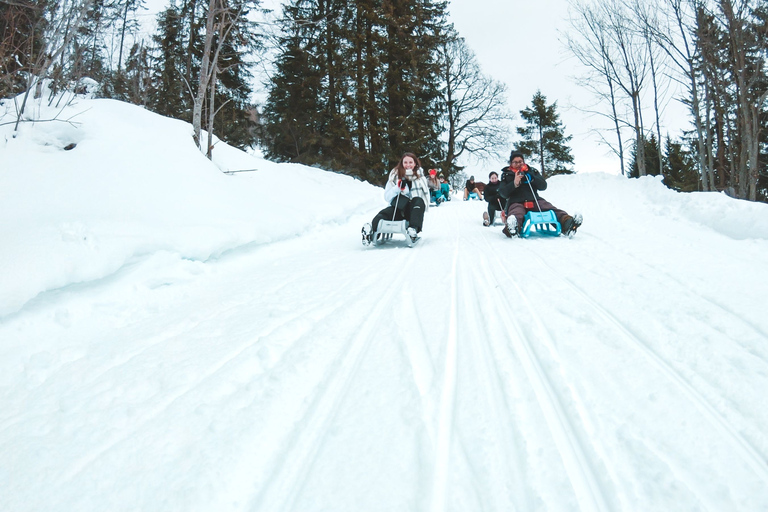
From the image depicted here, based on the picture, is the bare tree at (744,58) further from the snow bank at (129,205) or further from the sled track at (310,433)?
the sled track at (310,433)

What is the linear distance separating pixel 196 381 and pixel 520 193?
579 cm

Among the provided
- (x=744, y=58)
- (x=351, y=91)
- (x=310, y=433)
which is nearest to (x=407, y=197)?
(x=310, y=433)

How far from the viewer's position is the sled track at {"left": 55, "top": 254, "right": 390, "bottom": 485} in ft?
4.78

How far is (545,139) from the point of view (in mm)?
34094

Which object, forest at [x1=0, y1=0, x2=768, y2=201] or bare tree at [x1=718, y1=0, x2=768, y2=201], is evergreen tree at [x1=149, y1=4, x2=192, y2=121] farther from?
bare tree at [x1=718, y1=0, x2=768, y2=201]

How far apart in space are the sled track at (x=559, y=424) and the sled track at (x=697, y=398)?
17.2 inches

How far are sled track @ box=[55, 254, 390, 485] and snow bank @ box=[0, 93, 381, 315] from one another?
112cm

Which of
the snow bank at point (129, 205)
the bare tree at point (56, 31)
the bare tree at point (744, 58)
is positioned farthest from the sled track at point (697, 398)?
the bare tree at point (744, 58)

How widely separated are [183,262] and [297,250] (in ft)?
6.66

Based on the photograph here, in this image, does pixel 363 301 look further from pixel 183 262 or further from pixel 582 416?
pixel 183 262

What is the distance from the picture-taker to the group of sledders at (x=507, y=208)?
598cm

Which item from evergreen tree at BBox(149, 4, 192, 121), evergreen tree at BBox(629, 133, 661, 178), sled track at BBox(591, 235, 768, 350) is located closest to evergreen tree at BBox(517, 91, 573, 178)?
evergreen tree at BBox(629, 133, 661, 178)

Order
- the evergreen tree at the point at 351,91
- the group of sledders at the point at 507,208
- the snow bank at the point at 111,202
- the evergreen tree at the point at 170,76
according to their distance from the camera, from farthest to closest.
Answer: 1. the evergreen tree at the point at 351,91
2. the evergreen tree at the point at 170,76
3. the group of sledders at the point at 507,208
4. the snow bank at the point at 111,202

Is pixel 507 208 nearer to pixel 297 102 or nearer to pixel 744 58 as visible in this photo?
pixel 744 58
